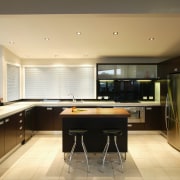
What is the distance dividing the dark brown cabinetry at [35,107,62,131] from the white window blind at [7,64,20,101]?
0.78 metres

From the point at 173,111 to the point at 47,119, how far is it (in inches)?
135

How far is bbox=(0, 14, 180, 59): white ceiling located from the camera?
399 cm

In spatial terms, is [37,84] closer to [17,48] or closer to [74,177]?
[17,48]

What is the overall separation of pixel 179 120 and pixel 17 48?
13.9ft

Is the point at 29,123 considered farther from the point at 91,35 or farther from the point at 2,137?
the point at 91,35

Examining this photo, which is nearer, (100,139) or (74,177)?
(74,177)

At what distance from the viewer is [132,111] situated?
6605 mm

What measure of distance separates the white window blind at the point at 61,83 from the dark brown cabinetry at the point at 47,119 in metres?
0.77

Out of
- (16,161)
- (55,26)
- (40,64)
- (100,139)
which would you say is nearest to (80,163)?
(100,139)

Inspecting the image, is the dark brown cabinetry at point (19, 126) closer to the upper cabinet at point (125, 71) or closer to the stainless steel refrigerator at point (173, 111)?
the upper cabinet at point (125, 71)

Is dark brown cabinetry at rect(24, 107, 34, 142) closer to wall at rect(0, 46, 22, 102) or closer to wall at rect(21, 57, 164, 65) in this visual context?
wall at rect(0, 46, 22, 102)
